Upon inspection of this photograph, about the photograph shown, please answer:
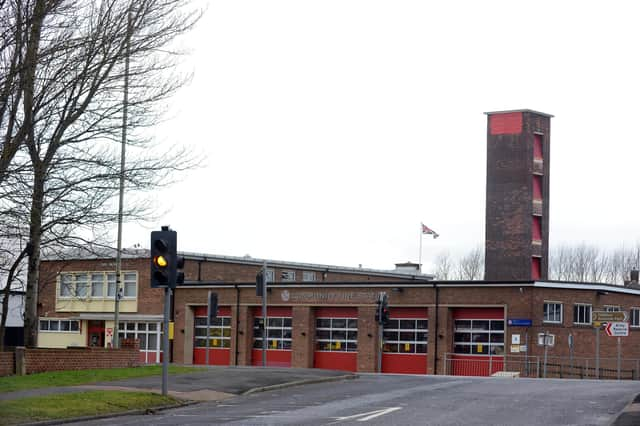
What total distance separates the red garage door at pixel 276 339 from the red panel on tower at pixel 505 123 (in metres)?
17.2

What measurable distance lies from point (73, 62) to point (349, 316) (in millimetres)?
32122

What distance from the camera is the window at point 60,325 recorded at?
211 feet

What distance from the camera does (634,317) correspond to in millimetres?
53594

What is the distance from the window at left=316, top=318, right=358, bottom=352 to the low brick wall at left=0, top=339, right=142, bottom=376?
2150 cm

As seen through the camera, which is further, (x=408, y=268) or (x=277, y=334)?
(x=408, y=268)

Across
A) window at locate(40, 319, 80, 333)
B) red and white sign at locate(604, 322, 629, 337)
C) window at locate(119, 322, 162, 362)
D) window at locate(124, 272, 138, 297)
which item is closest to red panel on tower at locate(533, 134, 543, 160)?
red and white sign at locate(604, 322, 629, 337)

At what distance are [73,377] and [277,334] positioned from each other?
28.8m

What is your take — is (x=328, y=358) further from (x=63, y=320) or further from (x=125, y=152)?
(x=125, y=152)

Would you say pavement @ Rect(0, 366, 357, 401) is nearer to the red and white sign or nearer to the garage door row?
the red and white sign

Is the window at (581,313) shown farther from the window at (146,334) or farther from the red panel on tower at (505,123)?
the window at (146,334)

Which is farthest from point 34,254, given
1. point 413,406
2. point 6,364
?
point 413,406

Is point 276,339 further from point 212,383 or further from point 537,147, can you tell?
point 212,383

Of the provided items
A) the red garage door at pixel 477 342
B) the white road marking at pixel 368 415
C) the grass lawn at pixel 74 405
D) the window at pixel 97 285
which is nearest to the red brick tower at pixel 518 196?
the red garage door at pixel 477 342

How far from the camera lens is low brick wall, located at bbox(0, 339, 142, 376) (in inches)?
1129
